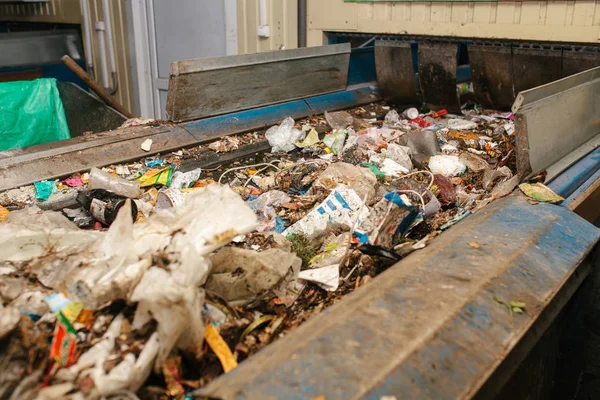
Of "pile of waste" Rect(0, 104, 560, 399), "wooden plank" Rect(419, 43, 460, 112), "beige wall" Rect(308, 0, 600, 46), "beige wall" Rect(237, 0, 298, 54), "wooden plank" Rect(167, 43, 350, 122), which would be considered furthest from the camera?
"beige wall" Rect(237, 0, 298, 54)

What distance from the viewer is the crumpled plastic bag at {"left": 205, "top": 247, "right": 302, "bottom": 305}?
149 cm

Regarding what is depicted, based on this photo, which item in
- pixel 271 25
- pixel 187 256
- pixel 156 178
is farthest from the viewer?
pixel 271 25

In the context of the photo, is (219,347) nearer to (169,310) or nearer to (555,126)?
(169,310)

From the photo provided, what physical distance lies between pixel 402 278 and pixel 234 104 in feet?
7.31

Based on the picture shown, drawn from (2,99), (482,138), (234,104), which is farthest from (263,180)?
(2,99)

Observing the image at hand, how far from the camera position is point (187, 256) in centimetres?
123

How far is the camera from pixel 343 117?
3.53 m

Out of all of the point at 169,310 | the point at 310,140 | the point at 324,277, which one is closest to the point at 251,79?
the point at 310,140

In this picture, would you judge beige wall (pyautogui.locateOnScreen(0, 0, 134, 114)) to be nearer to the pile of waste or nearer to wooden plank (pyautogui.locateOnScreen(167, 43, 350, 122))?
wooden plank (pyautogui.locateOnScreen(167, 43, 350, 122))

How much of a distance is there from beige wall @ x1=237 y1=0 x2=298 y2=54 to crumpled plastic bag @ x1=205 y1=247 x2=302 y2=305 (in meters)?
2.88

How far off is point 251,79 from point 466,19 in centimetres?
148

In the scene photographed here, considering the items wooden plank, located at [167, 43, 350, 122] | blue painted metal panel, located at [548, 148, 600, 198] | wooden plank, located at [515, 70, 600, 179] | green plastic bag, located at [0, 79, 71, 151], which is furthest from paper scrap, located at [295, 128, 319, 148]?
green plastic bag, located at [0, 79, 71, 151]

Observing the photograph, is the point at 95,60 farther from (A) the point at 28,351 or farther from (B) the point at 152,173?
(A) the point at 28,351

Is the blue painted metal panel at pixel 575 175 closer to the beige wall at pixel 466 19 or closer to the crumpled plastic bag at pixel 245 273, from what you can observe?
the beige wall at pixel 466 19
